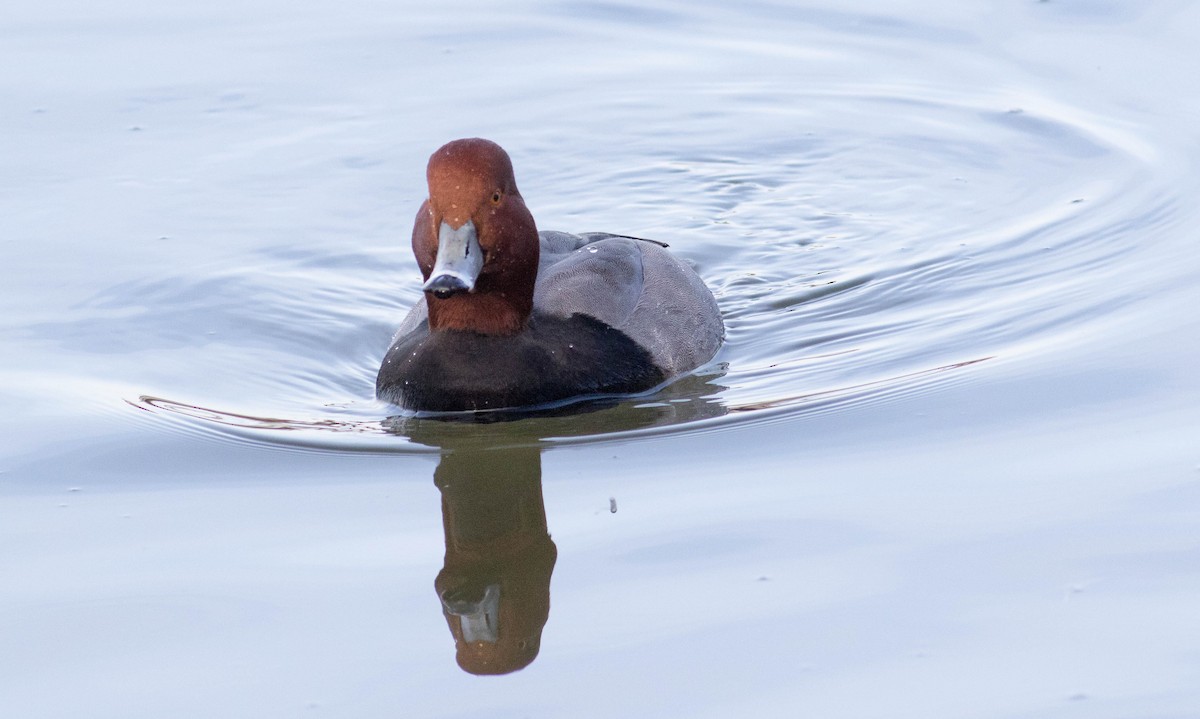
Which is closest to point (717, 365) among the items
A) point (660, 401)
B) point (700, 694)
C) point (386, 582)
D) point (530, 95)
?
point (660, 401)

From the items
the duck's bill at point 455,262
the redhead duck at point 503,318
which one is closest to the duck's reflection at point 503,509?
the redhead duck at point 503,318

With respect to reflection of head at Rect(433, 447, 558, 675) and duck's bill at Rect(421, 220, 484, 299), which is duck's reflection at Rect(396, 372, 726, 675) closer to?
reflection of head at Rect(433, 447, 558, 675)

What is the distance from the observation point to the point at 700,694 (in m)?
4.49

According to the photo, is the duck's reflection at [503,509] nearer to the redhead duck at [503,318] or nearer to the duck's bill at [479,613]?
the duck's bill at [479,613]

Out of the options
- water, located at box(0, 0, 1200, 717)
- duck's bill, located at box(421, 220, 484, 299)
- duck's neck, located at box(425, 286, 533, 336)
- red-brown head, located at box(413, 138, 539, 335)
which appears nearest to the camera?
water, located at box(0, 0, 1200, 717)

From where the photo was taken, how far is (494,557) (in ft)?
17.9

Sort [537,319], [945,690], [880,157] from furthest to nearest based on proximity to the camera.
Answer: [880,157] → [537,319] → [945,690]

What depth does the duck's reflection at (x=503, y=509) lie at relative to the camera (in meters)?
4.92

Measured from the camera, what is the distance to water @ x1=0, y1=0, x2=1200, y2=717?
475cm

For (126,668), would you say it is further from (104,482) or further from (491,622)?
(104,482)

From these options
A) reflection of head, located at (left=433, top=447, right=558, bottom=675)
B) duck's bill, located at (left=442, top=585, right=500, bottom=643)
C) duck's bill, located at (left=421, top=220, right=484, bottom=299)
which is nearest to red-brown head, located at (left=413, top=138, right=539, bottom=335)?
duck's bill, located at (left=421, top=220, right=484, bottom=299)

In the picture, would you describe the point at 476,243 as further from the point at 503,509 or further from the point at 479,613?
the point at 479,613

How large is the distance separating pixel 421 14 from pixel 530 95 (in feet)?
4.72

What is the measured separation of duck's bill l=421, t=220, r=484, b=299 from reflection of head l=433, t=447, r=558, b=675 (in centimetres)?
64
